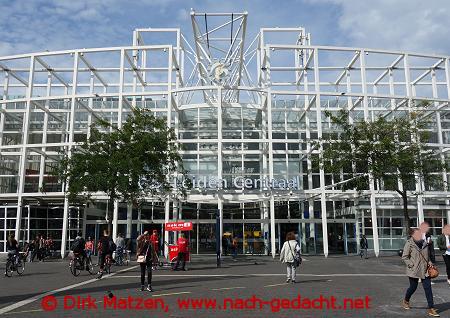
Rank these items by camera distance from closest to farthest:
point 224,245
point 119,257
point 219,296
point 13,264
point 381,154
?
point 219,296 → point 13,264 → point 381,154 → point 119,257 → point 224,245

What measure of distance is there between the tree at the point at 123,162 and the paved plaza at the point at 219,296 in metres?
5.62

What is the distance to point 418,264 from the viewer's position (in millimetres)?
8602

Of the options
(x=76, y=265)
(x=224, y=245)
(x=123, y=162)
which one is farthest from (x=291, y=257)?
(x=224, y=245)

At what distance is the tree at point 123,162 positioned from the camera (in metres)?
20.6

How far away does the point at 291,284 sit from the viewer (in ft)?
44.4

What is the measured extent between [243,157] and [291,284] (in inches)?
815

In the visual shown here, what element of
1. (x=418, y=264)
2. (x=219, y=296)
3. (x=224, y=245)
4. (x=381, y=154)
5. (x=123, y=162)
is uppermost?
(x=381, y=154)

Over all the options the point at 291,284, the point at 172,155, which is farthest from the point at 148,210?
the point at 291,284

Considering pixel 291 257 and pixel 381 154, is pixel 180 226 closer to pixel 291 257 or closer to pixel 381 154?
pixel 291 257

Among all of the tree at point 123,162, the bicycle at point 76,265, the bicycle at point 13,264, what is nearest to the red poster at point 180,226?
the tree at point 123,162

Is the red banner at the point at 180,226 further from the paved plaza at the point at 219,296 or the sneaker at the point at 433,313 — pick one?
the sneaker at the point at 433,313

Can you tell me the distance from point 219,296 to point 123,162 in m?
11.0

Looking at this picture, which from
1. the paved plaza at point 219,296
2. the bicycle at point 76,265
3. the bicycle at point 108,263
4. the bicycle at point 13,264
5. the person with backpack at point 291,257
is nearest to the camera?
the paved plaza at point 219,296

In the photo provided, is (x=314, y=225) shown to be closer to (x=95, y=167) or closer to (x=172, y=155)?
(x=172, y=155)
